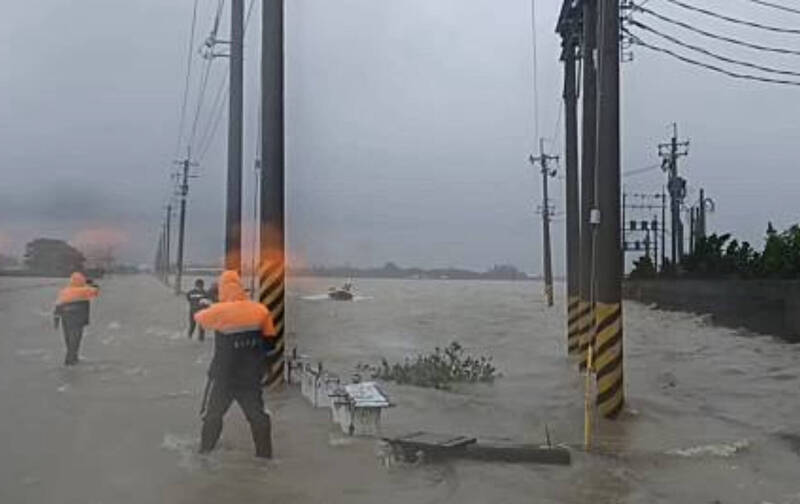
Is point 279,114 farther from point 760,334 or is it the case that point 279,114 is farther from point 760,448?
point 760,334

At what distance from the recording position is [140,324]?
3709cm

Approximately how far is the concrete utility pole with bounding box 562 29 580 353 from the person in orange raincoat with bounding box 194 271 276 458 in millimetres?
17229

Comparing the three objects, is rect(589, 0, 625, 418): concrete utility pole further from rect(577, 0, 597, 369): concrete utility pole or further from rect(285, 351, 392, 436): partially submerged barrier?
rect(577, 0, 597, 369): concrete utility pole

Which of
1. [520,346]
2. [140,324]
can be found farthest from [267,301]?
[140,324]

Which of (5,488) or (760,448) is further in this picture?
(760,448)

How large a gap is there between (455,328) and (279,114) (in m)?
29.5

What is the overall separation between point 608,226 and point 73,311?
1026 centimetres

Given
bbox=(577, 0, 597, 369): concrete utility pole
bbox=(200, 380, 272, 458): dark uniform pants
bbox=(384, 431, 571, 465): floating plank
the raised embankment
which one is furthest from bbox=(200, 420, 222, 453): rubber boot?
the raised embankment

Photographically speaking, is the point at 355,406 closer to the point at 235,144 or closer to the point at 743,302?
the point at 235,144

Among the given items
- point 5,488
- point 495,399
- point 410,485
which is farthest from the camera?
point 495,399

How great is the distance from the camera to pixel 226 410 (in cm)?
1066

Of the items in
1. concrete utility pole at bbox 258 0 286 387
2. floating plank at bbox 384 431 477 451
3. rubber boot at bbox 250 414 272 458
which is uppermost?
concrete utility pole at bbox 258 0 286 387

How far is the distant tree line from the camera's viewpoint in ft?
124

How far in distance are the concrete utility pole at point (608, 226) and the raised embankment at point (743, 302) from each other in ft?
57.4
